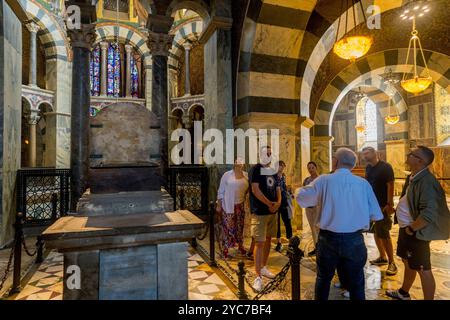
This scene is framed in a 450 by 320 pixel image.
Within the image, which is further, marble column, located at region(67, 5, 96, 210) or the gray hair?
marble column, located at region(67, 5, 96, 210)

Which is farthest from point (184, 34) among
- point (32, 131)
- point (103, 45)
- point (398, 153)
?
point (398, 153)

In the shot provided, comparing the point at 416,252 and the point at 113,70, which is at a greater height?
the point at 113,70

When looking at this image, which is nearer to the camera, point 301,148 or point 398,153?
point 301,148

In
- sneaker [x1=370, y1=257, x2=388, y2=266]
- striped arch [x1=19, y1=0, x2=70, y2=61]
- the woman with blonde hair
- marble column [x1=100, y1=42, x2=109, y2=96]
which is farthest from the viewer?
marble column [x1=100, y1=42, x2=109, y2=96]

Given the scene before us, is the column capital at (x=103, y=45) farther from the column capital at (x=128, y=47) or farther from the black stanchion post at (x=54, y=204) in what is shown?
the black stanchion post at (x=54, y=204)

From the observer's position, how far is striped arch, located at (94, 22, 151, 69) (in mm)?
17109

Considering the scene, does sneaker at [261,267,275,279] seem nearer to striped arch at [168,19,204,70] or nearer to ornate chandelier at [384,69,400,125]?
ornate chandelier at [384,69,400,125]

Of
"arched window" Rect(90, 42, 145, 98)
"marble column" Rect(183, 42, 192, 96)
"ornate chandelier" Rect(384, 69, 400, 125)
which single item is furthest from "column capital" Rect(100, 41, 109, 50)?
"ornate chandelier" Rect(384, 69, 400, 125)

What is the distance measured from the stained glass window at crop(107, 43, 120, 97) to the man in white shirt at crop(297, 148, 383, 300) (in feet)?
63.2

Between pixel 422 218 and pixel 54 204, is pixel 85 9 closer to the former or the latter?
pixel 54 204

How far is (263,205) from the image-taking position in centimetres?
386

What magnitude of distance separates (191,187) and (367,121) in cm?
1924

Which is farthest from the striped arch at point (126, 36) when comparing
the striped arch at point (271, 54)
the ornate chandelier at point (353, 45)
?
the ornate chandelier at point (353, 45)

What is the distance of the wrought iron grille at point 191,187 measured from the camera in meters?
7.20
